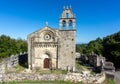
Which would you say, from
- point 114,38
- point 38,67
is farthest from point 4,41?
point 114,38

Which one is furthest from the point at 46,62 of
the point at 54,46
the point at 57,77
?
the point at 57,77

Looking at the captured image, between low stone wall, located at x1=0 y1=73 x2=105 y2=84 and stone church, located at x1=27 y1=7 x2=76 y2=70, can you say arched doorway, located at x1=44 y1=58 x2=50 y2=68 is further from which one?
low stone wall, located at x1=0 y1=73 x2=105 y2=84

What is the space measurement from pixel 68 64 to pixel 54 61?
2347 millimetres

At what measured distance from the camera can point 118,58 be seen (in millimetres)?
33938

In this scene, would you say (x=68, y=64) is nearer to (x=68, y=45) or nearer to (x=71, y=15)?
(x=68, y=45)

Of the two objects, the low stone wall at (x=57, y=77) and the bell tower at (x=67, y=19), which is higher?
the bell tower at (x=67, y=19)

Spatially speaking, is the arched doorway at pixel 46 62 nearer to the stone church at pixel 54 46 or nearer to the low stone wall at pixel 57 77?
the stone church at pixel 54 46

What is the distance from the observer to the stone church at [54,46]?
98.5 feet

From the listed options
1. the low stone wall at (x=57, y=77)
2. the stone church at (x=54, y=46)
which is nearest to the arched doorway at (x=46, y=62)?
the stone church at (x=54, y=46)

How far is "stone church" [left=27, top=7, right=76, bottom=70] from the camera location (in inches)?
1182

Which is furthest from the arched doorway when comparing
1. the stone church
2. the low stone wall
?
the low stone wall

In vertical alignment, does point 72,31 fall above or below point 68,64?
above

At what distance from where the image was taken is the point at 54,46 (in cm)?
3047

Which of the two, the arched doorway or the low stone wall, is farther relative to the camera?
the arched doorway
